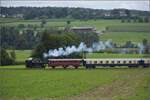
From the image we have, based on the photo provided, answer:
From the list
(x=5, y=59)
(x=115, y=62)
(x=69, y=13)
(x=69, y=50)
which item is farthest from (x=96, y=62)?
(x=69, y=13)

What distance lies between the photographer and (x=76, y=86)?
1005 inches


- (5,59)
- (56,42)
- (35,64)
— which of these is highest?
(56,42)

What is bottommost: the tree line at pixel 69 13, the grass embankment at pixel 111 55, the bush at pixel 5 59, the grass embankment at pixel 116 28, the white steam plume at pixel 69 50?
the bush at pixel 5 59

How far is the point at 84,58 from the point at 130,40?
1623 centimetres

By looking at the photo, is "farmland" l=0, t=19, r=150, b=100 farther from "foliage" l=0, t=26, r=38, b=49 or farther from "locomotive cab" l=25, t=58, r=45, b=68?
"foliage" l=0, t=26, r=38, b=49

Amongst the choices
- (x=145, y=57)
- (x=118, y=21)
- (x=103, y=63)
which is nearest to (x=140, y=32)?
(x=118, y=21)

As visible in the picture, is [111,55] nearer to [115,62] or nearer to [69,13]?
[115,62]

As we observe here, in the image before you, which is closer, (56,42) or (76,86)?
(76,86)

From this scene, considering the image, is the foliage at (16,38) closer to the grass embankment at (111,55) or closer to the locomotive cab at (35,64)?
the locomotive cab at (35,64)

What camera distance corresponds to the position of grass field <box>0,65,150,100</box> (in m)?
22.5

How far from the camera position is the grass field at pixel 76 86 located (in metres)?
22.5

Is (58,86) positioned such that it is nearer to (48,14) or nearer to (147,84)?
(147,84)

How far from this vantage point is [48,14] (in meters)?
57.9

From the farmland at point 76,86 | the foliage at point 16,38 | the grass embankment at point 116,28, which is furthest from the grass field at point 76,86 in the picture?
the foliage at point 16,38
